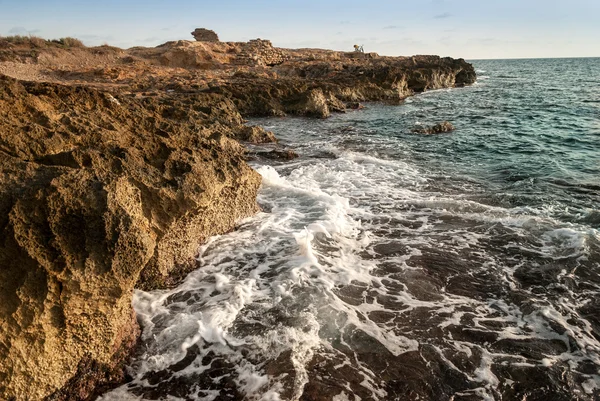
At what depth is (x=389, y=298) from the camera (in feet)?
19.2

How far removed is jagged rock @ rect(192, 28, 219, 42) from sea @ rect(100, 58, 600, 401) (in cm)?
5591

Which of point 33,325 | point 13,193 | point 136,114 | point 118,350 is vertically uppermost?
point 136,114

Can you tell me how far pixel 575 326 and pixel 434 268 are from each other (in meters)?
2.07

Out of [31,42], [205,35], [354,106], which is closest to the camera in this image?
[354,106]

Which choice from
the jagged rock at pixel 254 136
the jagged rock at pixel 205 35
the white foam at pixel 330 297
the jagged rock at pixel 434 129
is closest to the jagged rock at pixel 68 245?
the white foam at pixel 330 297

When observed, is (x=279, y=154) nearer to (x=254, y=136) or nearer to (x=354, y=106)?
(x=254, y=136)

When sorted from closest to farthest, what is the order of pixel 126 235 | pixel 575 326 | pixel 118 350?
pixel 126 235 < pixel 118 350 < pixel 575 326

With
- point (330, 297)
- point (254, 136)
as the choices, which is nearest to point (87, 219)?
point (330, 297)

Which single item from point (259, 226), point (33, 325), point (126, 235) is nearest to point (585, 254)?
point (259, 226)

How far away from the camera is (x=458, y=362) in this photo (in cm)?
465

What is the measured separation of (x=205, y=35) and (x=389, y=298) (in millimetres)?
63286

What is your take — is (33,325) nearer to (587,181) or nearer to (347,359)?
(347,359)

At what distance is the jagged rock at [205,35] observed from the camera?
60438 mm

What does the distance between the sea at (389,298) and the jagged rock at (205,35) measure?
183ft
